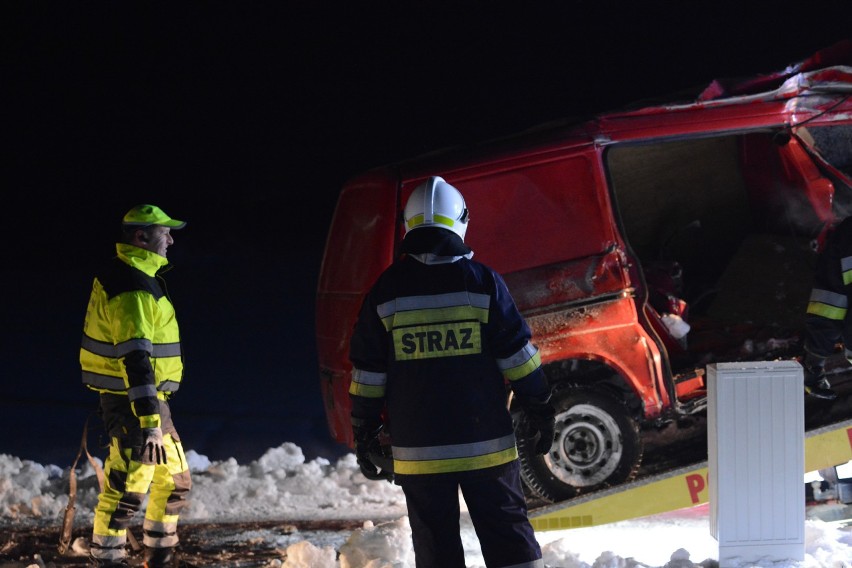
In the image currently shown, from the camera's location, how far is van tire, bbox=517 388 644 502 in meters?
5.34

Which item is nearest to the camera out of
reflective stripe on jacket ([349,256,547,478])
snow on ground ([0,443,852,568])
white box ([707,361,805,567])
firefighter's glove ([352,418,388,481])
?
reflective stripe on jacket ([349,256,547,478])

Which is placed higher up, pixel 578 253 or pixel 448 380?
pixel 578 253

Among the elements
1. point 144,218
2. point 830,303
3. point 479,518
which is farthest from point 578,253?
point 144,218

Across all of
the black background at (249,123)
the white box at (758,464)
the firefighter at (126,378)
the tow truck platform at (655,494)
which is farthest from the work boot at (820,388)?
the black background at (249,123)

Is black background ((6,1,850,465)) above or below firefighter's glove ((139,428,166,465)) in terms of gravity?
above

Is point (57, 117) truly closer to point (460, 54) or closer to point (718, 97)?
point (460, 54)

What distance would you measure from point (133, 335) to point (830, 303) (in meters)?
→ 3.31

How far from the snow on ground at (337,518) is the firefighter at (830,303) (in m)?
0.85

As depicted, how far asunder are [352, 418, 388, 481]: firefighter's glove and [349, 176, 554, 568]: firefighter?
147mm

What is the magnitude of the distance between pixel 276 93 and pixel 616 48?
327 centimetres

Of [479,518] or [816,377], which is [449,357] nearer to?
[479,518]

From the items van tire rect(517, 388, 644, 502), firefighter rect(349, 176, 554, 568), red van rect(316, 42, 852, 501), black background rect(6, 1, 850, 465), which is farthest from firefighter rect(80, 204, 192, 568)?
black background rect(6, 1, 850, 465)

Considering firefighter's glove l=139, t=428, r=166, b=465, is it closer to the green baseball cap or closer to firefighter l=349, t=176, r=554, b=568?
the green baseball cap

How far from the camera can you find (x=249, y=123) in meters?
10.3
